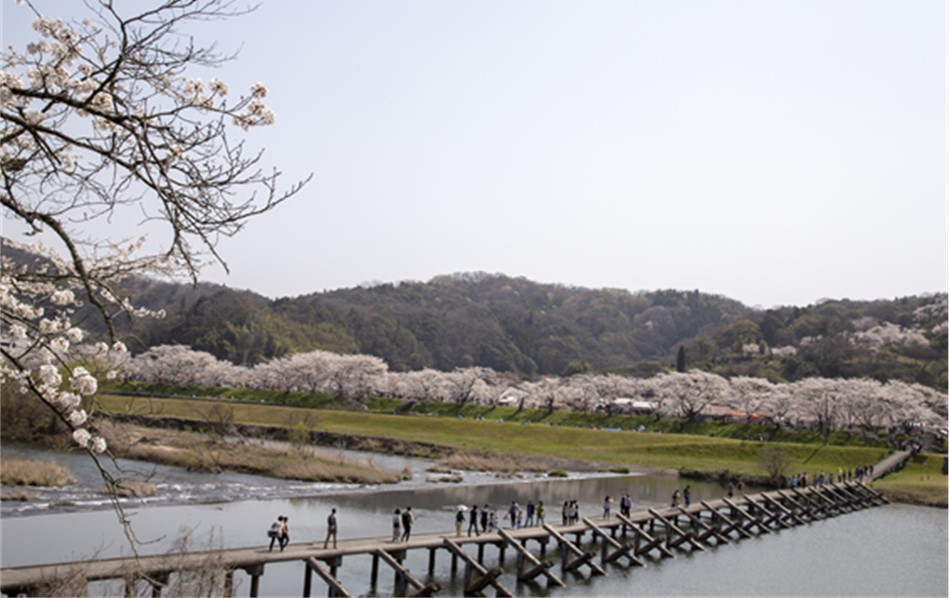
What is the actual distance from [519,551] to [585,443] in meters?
38.3

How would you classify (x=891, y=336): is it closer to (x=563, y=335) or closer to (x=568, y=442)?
(x=563, y=335)

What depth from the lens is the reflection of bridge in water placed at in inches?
562

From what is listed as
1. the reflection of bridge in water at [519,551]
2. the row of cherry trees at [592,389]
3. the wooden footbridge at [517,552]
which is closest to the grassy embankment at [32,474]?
the reflection of bridge in water at [519,551]

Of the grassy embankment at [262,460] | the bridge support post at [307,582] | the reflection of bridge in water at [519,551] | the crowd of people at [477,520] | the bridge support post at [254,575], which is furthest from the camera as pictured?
the grassy embankment at [262,460]

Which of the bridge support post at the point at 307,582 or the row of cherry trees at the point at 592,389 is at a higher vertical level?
the row of cherry trees at the point at 592,389

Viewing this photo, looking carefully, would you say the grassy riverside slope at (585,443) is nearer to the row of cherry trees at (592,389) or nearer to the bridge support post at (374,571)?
the row of cherry trees at (592,389)

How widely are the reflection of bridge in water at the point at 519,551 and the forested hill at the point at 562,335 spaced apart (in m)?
53.7

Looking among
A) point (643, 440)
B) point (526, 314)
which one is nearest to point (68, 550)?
point (643, 440)

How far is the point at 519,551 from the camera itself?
2252cm

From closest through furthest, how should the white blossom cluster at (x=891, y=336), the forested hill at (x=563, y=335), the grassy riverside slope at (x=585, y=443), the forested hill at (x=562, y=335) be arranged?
1. the grassy riverside slope at (x=585, y=443)
2. the forested hill at (x=563, y=335)
3. the forested hill at (x=562, y=335)
4. the white blossom cluster at (x=891, y=336)

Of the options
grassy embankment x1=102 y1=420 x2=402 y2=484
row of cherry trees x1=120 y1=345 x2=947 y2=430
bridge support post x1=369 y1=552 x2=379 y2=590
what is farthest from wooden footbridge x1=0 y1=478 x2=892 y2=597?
row of cherry trees x1=120 y1=345 x2=947 y2=430

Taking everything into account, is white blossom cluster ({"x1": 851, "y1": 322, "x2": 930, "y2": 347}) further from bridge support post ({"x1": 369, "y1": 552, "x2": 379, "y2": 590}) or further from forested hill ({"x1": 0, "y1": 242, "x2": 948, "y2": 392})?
bridge support post ({"x1": 369, "y1": 552, "x2": 379, "y2": 590})

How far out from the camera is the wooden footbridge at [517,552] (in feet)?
47.1

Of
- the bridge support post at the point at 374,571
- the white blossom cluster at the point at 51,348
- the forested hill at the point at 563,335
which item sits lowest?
the bridge support post at the point at 374,571
